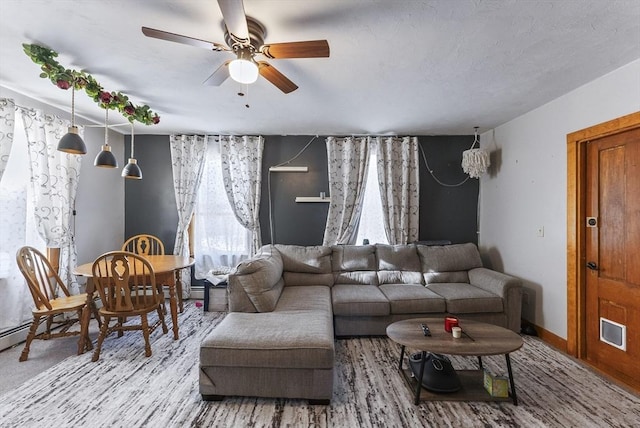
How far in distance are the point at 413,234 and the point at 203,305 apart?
3128 mm

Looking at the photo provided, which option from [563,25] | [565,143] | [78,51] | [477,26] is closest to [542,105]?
[565,143]

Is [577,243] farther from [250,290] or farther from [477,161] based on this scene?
[250,290]

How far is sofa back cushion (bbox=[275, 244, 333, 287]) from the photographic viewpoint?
12.2 feet

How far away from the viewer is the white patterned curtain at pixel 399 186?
4.30 meters

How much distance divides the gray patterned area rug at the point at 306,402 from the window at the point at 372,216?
1.98m

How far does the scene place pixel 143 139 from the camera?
4.53 meters

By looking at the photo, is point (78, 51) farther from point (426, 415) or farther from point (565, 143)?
point (565, 143)

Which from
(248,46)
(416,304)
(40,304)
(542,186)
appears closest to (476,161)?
(542,186)

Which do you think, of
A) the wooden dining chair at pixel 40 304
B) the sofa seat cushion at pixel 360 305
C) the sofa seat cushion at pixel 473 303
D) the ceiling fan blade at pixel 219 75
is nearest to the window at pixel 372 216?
the sofa seat cushion at pixel 360 305

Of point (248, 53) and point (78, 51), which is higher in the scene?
point (78, 51)

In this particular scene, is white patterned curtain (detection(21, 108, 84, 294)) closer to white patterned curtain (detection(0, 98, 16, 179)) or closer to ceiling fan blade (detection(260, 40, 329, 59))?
white patterned curtain (detection(0, 98, 16, 179))

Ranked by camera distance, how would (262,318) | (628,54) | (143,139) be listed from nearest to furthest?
(628,54) < (262,318) < (143,139)

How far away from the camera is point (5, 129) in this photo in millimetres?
2775

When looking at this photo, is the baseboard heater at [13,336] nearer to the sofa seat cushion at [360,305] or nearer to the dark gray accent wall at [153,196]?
the dark gray accent wall at [153,196]
